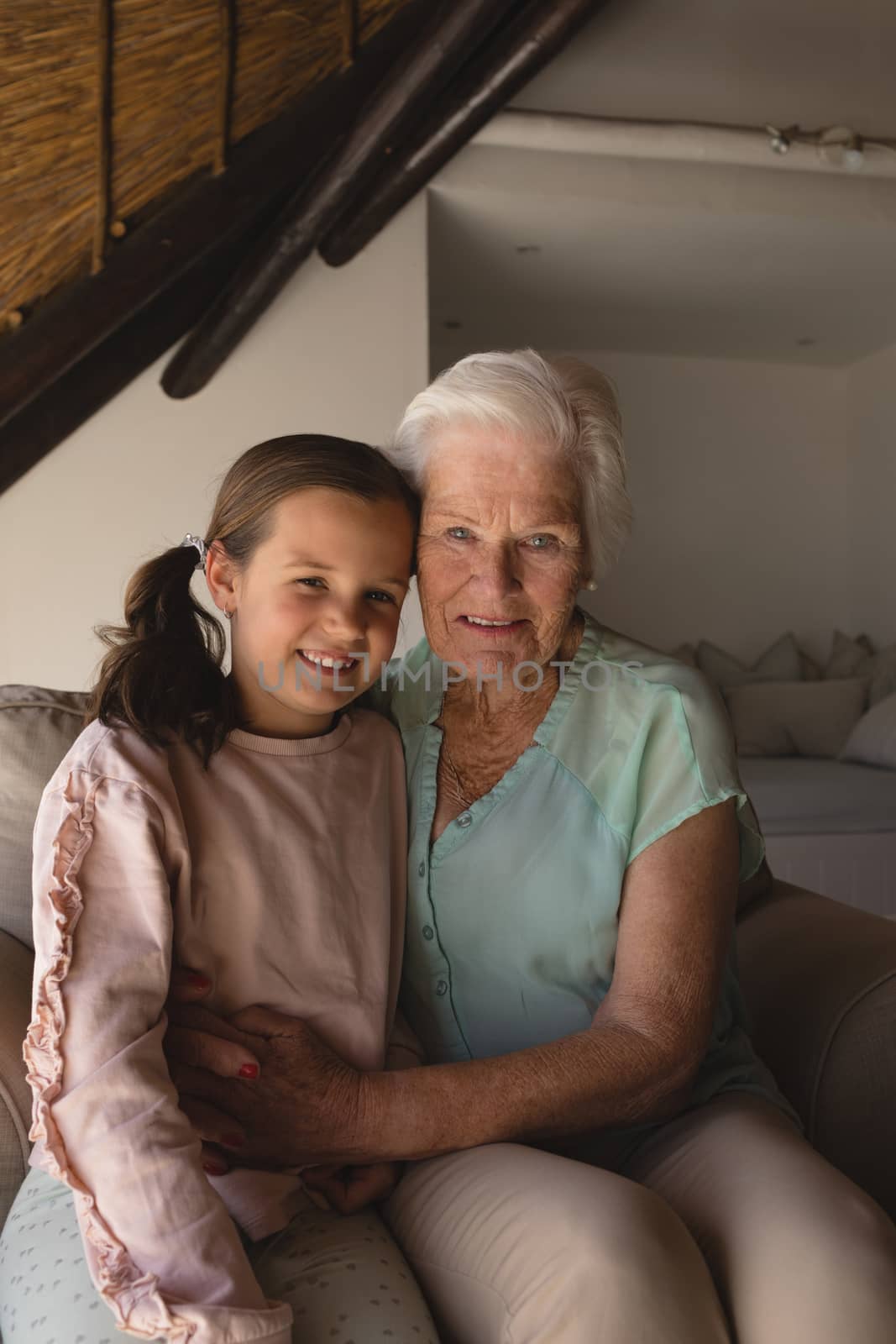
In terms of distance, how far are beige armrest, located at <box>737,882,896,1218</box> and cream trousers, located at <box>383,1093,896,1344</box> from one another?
0.29 meters

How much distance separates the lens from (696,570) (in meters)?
6.81

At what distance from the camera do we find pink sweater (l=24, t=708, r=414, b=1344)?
1006mm

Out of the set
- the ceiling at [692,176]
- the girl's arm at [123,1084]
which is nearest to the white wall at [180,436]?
the ceiling at [692,176]

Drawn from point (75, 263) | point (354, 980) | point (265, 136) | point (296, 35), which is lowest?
point (354, 980)

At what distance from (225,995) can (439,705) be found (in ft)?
1.72

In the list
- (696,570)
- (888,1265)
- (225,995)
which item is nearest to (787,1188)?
(888,1265)

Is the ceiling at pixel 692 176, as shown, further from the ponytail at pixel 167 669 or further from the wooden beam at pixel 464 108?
the ponytail at pixel 167 669

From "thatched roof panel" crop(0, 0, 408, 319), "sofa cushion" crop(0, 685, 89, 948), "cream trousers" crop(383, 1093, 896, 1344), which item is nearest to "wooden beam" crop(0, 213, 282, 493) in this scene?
"thatched roof panel" crop(0, 0, 408, 319)

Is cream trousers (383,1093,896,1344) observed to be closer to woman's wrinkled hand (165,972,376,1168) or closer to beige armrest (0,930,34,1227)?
woman's wrinkled hand (165,972,376,1168)

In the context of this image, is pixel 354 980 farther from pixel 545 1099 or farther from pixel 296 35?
pixel 296 35

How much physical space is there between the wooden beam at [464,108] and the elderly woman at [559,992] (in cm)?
262

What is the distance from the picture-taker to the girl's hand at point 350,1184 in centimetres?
124

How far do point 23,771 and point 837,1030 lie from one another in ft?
3.90

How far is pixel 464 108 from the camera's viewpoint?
3.78m
